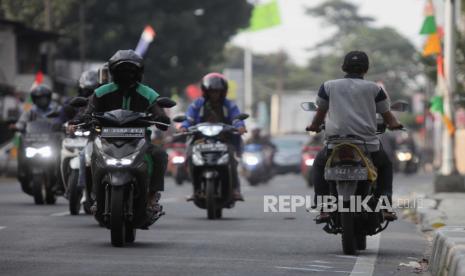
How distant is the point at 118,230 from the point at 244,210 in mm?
7799

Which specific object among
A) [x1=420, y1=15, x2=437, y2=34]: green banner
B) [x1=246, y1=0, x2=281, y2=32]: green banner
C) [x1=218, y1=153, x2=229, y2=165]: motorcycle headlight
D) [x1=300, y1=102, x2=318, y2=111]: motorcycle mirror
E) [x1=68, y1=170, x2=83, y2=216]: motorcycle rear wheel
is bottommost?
[x1=68, y1=170, x2=83, y2=216]: motorcycle rear wheel

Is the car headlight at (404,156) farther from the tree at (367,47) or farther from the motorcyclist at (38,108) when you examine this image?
the tree at (367,47)

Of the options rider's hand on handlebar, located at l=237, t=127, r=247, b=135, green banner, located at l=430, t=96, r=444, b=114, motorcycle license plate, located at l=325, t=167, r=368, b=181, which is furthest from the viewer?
green banner, located at l=430, t=96, r=444, b=114

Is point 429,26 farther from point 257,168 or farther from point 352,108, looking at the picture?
point 352,108

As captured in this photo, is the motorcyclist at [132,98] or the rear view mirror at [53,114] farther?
the rear view mirror at [53,114]

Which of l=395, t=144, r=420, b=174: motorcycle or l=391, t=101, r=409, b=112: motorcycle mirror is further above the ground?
l=391, t=101, r=409, b=112: motorcycle mirror

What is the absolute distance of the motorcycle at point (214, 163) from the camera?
17094 mm

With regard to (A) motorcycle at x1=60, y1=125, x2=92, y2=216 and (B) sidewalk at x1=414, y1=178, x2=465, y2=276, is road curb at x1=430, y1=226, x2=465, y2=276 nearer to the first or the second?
(B) sidewalk at x1=414, y1=178, x2=465, y2=276

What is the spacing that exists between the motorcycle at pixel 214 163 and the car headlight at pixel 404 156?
112 feet

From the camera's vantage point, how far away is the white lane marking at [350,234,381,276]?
10227 mm

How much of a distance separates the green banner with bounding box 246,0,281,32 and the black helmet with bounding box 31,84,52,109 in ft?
173

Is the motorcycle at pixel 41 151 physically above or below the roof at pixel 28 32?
below

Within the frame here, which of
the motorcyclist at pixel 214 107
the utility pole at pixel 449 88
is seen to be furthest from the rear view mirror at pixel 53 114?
the utility pole at pixel 449 88

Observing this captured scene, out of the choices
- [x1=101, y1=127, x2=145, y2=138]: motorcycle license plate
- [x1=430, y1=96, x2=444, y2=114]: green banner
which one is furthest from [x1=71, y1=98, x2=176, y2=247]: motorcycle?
[x1=430, y1=96, x2=444, y2=114]: green banner
